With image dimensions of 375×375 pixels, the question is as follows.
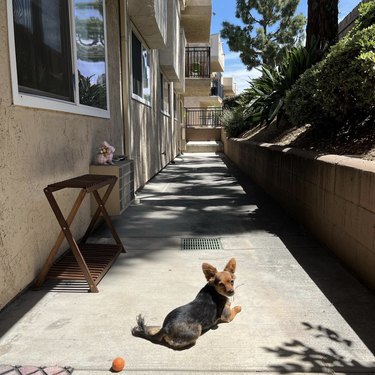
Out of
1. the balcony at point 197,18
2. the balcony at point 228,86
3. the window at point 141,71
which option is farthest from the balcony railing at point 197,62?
the balcony at point 228,86

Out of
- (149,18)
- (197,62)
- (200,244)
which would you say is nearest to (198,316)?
(200,244)

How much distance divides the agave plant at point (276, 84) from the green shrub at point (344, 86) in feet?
6.44

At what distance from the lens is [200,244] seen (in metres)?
4.65

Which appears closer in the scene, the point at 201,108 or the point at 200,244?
the point at 200,244

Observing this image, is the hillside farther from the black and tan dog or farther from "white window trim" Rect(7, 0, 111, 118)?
"white window trim" Rect(7, 0, 111, 118)

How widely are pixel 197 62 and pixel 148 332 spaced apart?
1904cm

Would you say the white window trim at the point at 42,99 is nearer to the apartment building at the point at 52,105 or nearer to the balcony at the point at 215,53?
the apartment building at the point at 52,105

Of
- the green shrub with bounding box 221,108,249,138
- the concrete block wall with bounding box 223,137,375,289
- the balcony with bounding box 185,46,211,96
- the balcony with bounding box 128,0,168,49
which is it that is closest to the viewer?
the concrete block wall with bounding box 223,137,375,289

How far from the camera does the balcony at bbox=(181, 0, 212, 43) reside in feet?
49.3

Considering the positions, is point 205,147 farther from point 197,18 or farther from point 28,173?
point 28,173

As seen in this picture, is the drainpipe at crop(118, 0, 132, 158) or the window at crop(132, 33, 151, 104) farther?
the window at crop(132, 33, 151, 104)

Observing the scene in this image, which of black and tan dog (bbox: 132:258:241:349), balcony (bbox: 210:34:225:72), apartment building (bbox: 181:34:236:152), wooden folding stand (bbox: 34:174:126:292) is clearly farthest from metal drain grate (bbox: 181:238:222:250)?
balcony (bbox: 210:34:225:72)

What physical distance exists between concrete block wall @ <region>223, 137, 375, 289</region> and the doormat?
2.51m

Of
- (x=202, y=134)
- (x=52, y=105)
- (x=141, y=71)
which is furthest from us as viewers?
(x=202, y=134)
